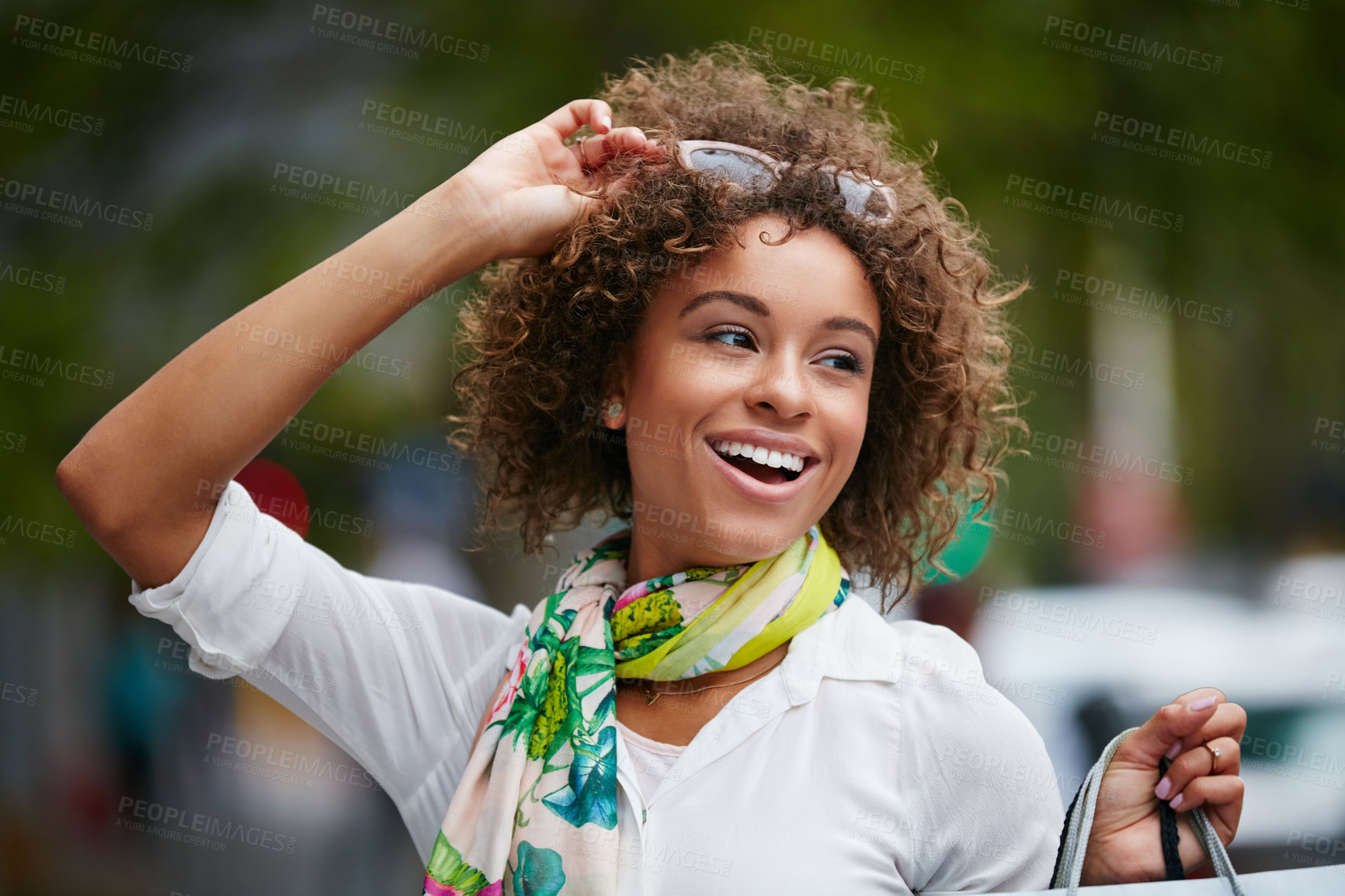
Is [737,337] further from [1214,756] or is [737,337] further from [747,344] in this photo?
[1214,756]

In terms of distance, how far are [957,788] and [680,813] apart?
1.55 ft

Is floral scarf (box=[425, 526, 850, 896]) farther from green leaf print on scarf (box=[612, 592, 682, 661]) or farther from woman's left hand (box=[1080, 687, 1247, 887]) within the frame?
woman's left hand (box=[1080, 687, 1247, 887])

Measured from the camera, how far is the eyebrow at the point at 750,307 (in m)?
1.85

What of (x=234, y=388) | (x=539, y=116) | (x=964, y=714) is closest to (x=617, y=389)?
(x=234, y=388)

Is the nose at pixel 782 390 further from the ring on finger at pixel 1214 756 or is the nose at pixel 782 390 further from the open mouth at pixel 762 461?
the ring on finger at pixel 1214 756

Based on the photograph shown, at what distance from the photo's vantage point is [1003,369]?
232 cm

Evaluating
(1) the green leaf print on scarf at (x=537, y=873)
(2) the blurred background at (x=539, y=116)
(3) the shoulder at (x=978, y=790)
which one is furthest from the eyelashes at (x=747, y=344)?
(2) the blurred background at (x=539, y=116)

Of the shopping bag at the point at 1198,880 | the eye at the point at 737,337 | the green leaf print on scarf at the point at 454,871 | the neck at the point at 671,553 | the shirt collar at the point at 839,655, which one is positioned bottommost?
the green leaf print on scarf at the point at 454,871

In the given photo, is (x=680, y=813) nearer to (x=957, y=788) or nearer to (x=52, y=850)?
(x=957, y=788)

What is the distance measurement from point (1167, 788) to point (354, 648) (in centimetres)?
153

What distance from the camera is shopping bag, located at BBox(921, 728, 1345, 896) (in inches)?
64.9

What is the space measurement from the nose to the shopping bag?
773 mm

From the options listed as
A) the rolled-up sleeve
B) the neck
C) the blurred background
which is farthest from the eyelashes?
the blurred background

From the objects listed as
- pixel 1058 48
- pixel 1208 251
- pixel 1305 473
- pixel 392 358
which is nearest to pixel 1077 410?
pixel 1208 251
